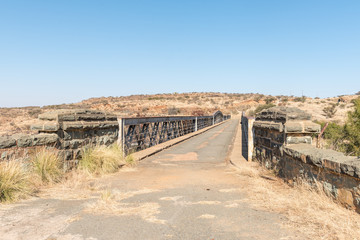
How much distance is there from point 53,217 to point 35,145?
101 inches

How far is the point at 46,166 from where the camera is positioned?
618 centimetres

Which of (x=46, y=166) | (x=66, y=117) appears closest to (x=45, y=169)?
(x=46, y=166)

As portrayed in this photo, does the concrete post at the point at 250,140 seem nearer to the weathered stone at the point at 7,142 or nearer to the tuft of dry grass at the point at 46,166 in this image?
the tuft of dry grass at the point at 46,166

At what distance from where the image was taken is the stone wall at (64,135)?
5879mm

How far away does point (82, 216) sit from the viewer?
438cm

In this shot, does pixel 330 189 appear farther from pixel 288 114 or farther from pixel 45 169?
pixel 45 169

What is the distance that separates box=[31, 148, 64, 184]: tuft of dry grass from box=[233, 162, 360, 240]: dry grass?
4.34 meters

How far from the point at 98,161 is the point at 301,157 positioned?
5172 millimetres

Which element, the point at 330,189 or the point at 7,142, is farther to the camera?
the point at 7,142

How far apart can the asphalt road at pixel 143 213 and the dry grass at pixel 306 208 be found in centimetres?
26

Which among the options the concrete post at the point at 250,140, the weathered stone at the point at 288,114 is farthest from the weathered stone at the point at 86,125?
the weathered stone at the point at 288,114

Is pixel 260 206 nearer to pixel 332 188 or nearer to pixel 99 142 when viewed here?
pixel 332 188

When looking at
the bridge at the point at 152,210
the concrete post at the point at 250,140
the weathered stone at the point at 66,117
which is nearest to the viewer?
the bridge at the point at 152,210

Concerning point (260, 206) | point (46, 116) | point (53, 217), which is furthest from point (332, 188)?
point (46, 116)
